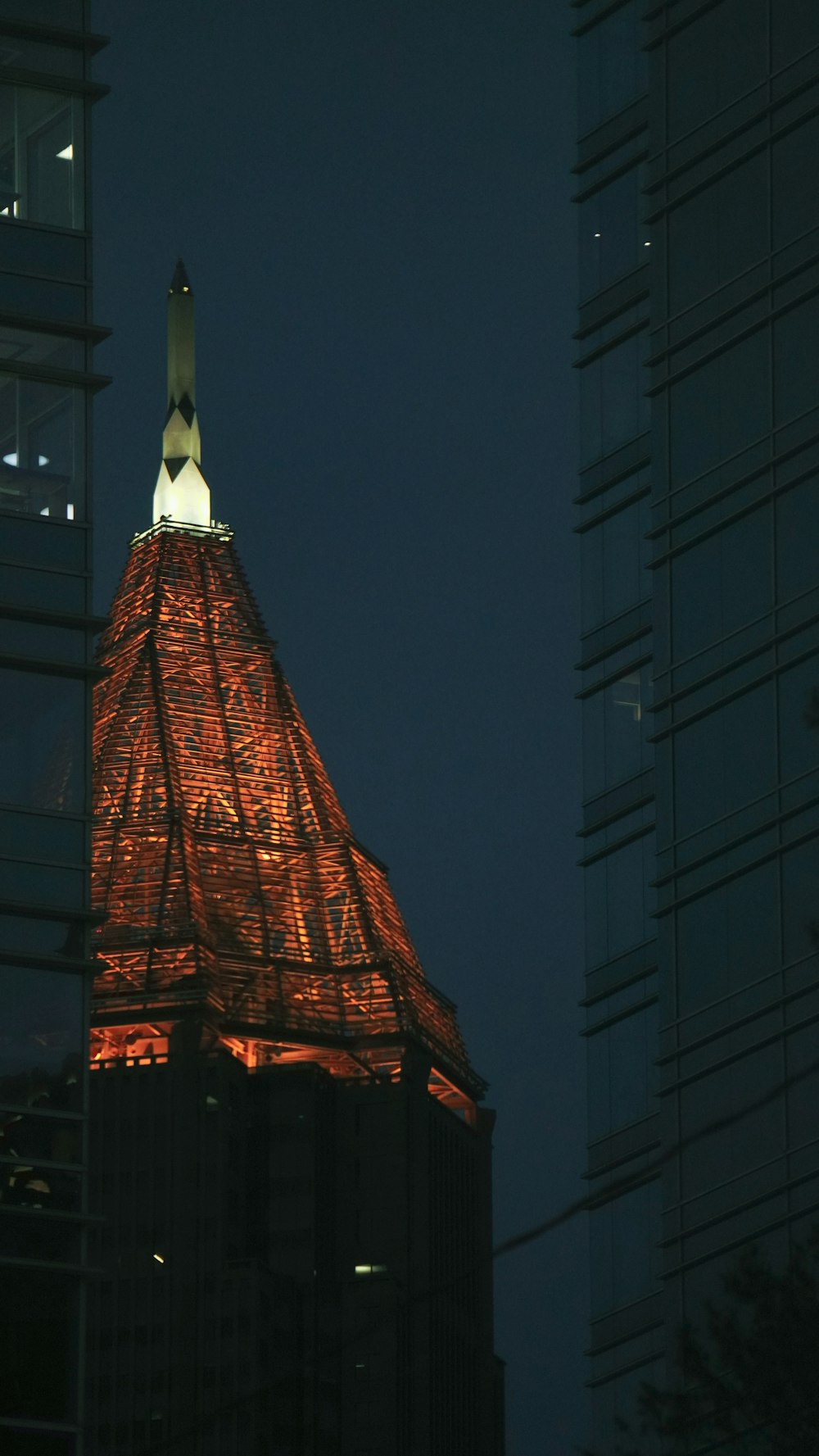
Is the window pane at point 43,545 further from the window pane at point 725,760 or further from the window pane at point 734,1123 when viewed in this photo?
the window pane at point 734,1123

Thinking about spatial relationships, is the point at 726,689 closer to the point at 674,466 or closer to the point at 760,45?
the point at 674,466

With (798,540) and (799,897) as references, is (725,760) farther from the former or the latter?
(798,540)

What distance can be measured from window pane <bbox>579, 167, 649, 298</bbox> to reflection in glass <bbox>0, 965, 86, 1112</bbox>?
979 inches

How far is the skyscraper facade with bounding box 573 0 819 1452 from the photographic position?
62.8m

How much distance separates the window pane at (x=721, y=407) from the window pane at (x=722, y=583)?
161cm

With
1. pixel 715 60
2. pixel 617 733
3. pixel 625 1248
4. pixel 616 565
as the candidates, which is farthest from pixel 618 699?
pixel 715 60

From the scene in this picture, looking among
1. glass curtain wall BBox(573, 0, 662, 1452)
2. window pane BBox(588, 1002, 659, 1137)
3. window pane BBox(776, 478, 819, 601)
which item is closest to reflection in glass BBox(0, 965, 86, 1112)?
glass curtain wall BBox(573, 0, 662, 1452)

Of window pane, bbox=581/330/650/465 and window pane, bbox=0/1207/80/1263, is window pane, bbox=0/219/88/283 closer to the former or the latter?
window pane, bbox=0/1207/80/1263

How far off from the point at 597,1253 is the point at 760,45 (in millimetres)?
22110

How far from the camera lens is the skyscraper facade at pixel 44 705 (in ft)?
178

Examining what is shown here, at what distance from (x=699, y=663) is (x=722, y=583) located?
1442 millimetres

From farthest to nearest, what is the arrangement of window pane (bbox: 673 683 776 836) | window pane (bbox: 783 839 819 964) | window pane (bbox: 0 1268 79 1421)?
window pane (bbox: 673 683 776 836) → window pane (bbox: 783 839 819 964) → window pane (bbox: 0 1268 79 1421)

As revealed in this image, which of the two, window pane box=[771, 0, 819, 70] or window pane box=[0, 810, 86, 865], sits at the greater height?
window pane box=[771, 0, 819, 70]

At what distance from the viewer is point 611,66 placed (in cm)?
7644
